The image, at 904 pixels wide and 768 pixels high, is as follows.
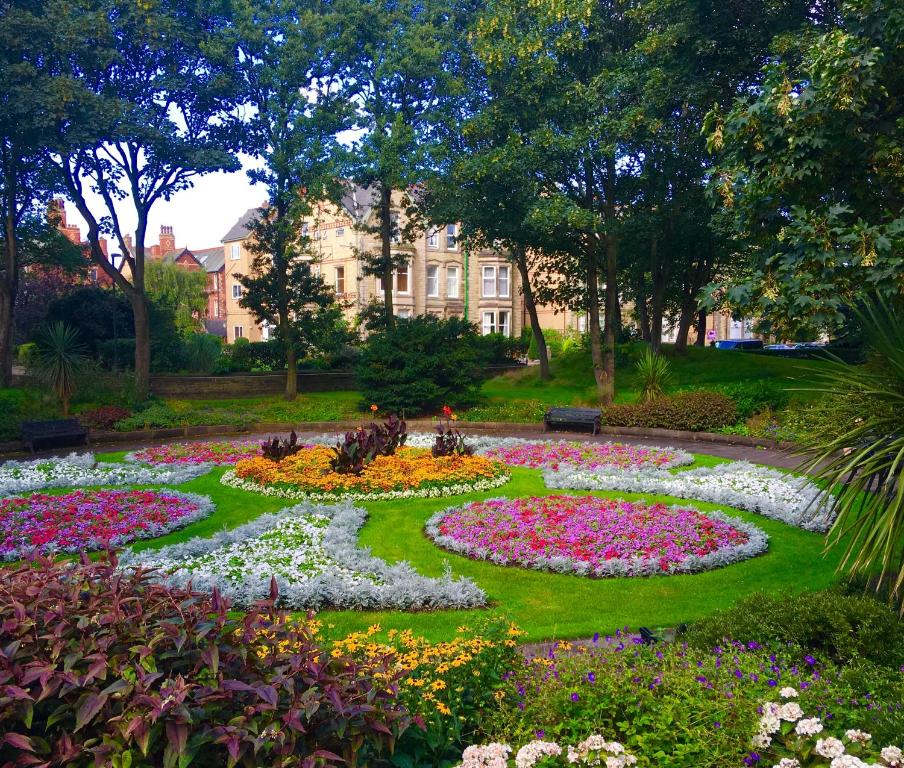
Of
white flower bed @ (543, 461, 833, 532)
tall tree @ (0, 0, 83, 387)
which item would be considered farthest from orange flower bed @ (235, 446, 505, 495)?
tall tree @ (0, 0, 83, 387)

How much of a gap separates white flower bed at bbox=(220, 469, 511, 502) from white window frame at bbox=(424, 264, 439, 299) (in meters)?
43.3

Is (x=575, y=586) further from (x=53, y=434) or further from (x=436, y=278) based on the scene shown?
(x=436, y=278)

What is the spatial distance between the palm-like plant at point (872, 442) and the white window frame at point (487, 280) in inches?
2075

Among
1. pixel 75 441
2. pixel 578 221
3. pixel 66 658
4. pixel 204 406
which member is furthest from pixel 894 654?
pixel 204 406

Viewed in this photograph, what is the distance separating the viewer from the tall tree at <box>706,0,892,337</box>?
10.6 metres

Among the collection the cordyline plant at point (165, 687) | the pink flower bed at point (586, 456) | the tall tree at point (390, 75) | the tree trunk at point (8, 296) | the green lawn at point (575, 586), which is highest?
the tall tree at point (390, 75)

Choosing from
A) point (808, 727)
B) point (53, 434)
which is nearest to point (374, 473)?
point (53, 434)

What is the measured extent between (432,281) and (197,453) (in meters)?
41.0

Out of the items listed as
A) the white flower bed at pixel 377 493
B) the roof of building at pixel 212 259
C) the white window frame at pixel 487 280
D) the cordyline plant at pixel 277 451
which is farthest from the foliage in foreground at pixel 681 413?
the roof of building at pixel 212 259

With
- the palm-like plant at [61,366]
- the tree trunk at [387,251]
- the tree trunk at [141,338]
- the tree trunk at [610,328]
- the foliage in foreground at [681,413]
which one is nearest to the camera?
the foliage in foreground at [681,413]

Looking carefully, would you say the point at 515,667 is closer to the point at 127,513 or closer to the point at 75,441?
the point at 127,513

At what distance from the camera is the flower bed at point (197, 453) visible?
51.3ft

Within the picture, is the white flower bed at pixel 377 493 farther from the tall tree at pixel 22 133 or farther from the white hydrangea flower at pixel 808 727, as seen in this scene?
the tall tree at pixel 22 133

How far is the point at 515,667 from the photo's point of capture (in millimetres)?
4762
